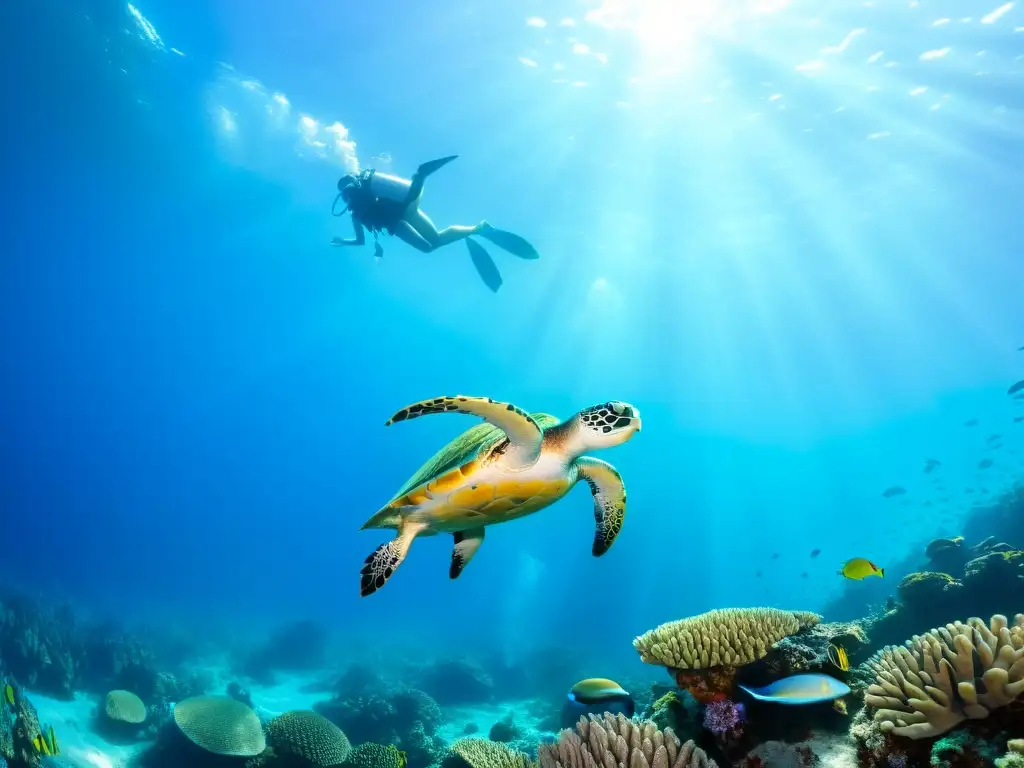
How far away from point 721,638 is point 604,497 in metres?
1.31

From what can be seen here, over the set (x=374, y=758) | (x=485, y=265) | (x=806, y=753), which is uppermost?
(x=485, y=265)

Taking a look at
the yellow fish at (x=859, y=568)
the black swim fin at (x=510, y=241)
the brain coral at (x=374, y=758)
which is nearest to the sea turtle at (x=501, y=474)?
the yellow fish at (x=859, y=568)

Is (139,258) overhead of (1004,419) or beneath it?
overhead

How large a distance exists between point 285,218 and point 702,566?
69.9 meters

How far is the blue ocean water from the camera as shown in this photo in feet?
65.9

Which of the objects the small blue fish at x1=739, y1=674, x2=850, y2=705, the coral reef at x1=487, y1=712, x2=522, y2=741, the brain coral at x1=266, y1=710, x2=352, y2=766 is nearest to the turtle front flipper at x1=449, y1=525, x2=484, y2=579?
the small blue fish at x1=739, y1=674, x2=850, y2=705

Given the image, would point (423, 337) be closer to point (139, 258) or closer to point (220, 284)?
point (220, 284)

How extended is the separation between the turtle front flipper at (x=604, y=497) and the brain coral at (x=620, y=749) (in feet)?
3.63

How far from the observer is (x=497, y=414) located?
9.27ft

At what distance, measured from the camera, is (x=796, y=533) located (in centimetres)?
8925

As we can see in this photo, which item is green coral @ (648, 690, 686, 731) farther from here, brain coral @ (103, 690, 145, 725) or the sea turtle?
brain coral @ (103, 690, 145, 725)

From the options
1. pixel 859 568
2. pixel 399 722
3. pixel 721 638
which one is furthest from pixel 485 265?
pixel 399 722

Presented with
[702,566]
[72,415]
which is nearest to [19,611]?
[702,566]

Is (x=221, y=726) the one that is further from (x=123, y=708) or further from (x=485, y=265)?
(x=485, y=265)
